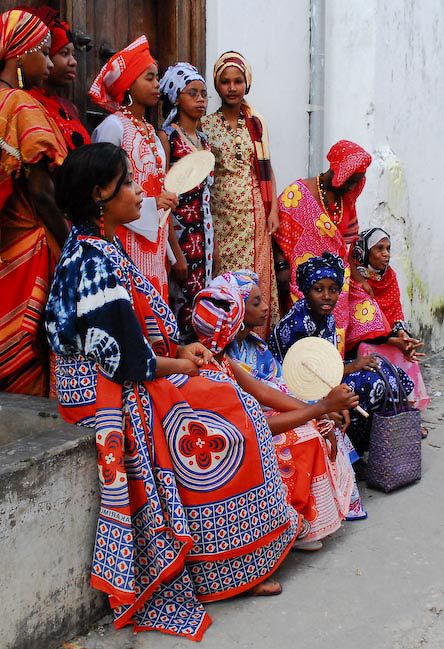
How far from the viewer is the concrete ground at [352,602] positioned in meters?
2.65

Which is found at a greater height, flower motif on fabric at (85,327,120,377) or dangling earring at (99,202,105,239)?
dangling earring at (99,202,105,239)

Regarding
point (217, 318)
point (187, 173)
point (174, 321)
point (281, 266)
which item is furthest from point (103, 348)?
point (281, 266)

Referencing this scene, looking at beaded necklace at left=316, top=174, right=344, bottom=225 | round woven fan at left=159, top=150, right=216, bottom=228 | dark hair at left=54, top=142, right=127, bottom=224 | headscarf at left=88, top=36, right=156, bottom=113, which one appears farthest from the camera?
beaded necklace at left=316, top=174, right=344, bottom=225

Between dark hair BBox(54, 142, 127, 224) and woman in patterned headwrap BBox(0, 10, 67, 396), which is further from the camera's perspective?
woman in patterned headwrap BBox(0, 10, 67, 396)

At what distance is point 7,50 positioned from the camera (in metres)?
3.33

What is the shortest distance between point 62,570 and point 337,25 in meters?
4.88

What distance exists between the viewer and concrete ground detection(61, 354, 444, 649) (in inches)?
104

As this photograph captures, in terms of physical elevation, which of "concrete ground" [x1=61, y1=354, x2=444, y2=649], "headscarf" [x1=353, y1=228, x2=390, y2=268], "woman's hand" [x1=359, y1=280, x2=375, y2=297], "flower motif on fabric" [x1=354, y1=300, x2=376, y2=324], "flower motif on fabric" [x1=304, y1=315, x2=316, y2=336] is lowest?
"concrete ground" [x1=61, y1=354, x2=444, y2=649]

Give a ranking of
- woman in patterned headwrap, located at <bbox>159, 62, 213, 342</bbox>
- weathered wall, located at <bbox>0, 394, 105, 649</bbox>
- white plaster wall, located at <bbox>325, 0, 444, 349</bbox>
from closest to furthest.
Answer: weathered wall, located at <bbox>0, 394, 105, 649</bbox>, woman in patterned headwrap, located at <bbox>159, 62, 213, 342</bbox>, white plaster wall, located at <bbox>325, 0, 444, 349</bbox>

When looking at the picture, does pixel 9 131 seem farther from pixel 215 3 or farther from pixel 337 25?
pixel 337 25

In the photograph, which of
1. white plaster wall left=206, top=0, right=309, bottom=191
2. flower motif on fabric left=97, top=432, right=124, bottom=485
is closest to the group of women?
flower motif on fabric left=97, top=432, right=124, bottom=485

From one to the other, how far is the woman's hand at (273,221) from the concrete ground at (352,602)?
1.81 metres

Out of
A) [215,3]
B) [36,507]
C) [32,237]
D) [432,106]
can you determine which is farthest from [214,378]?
[432,106]

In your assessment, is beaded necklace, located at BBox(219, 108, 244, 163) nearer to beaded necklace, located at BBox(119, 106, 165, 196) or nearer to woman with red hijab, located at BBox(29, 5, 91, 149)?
beaded necklace, located at BBox(119, 106, 165, 196)
